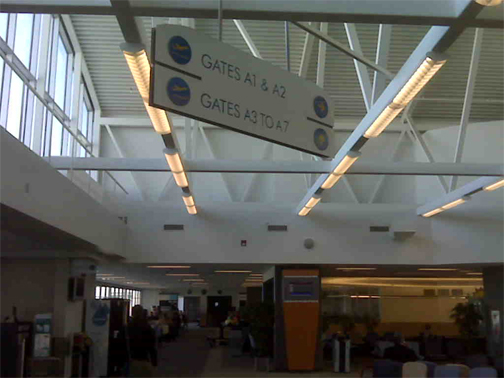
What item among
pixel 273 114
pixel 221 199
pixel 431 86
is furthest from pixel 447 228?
pixel 273 114

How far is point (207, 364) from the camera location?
16109 millimetres

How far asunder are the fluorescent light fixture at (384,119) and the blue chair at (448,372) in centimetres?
376

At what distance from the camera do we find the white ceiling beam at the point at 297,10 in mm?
4438

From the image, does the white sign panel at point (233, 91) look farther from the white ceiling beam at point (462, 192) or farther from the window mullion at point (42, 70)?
the window mullion at point (42, 70)

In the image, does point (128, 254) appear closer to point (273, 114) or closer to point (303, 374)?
point (303, 374)

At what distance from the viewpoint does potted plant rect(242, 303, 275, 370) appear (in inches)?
587

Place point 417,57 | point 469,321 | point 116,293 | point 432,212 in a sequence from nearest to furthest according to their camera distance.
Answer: point 417,57
point 432,212
point 469,321
point 116,293

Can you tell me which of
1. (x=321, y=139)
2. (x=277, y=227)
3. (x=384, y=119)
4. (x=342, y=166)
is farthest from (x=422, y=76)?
(x=277, y=227)

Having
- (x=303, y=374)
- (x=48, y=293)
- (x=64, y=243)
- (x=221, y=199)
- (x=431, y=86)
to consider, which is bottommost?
(x=303, y=374)

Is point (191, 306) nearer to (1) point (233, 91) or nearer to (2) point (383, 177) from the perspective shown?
(2) point (383, 177)

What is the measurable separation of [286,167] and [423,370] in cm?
420

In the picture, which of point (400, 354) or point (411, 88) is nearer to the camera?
point (411, 88)

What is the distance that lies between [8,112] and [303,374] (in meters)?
9.27

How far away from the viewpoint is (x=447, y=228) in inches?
591
